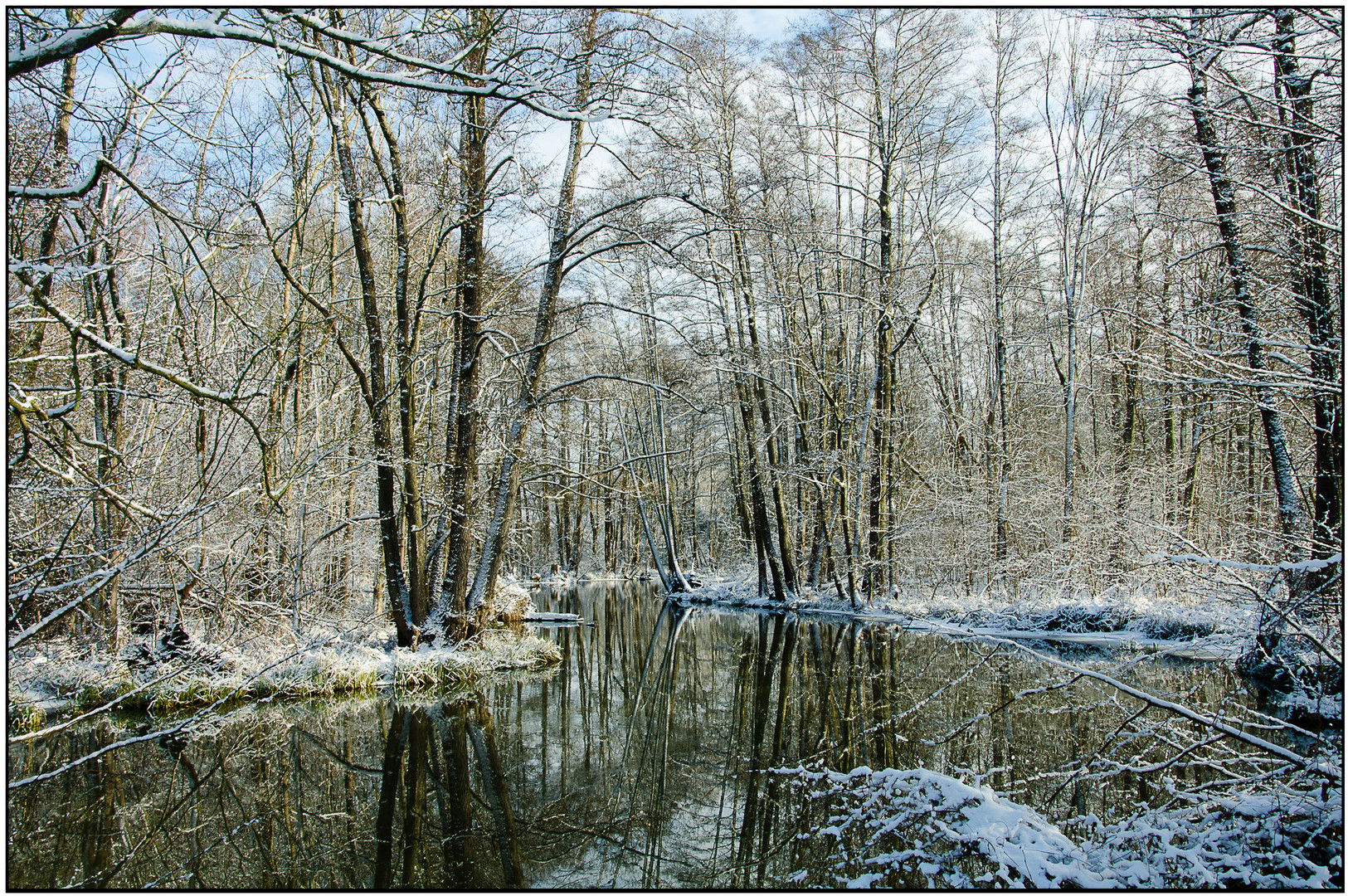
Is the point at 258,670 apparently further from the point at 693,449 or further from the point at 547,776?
the point at 693,449

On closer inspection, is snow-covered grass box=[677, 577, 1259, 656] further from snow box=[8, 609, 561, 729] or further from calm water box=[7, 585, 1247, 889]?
snow box=[8, 609, 561, 729]

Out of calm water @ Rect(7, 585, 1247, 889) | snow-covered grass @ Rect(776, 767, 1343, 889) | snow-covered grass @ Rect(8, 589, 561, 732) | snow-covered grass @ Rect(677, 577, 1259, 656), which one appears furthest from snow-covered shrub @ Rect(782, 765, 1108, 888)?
snow-covered grass @ Rect(8, 589, 561, 732)

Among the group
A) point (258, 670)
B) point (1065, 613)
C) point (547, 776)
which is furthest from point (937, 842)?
point (1065, 613)

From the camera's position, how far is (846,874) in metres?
4.10

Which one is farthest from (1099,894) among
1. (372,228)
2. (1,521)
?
(372,228)

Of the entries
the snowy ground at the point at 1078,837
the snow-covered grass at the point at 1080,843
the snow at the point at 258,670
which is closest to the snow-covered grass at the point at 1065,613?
the snowy ground at the point at 1078,837

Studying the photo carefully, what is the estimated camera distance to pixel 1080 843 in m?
4.29

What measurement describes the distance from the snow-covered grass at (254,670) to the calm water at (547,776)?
407 mm

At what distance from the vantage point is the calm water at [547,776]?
176 inches

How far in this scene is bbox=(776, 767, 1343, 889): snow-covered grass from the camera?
11.5ft

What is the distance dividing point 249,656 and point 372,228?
7322 mm

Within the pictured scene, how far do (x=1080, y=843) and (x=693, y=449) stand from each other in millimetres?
10440

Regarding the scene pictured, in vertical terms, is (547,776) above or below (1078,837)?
below

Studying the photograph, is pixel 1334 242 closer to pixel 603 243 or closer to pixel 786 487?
pixel 603 243
